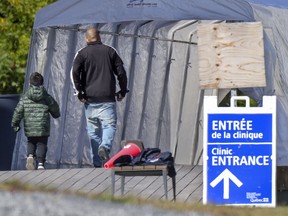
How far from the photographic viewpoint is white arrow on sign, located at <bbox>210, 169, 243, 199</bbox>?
45.9 ft

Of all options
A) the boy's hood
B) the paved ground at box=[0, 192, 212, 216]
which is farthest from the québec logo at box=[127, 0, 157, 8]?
the paved ground at box=[0, 192, 212, 216]

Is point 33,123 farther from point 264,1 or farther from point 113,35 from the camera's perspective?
point 264,1

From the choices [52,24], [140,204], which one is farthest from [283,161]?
[140,204]

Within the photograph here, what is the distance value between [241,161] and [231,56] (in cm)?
175

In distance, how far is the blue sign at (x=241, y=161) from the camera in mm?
13953

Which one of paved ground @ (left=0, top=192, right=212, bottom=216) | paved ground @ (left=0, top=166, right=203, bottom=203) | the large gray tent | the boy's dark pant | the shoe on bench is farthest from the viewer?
the large gray tent

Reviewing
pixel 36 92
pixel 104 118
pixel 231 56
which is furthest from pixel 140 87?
pixel 231 56

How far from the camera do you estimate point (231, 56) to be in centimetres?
1536

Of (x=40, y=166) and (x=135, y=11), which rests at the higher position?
(x=135, y=11)

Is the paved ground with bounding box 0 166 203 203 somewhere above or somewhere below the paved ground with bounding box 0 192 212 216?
below

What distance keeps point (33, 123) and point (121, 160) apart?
467cm

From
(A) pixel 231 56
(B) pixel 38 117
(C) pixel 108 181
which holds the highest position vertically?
(A) pixel 231 56

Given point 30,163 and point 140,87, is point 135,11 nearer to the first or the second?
point 30,163

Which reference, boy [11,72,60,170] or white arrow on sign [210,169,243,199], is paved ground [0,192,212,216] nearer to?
white arrow on sign [210,169,243,199]
